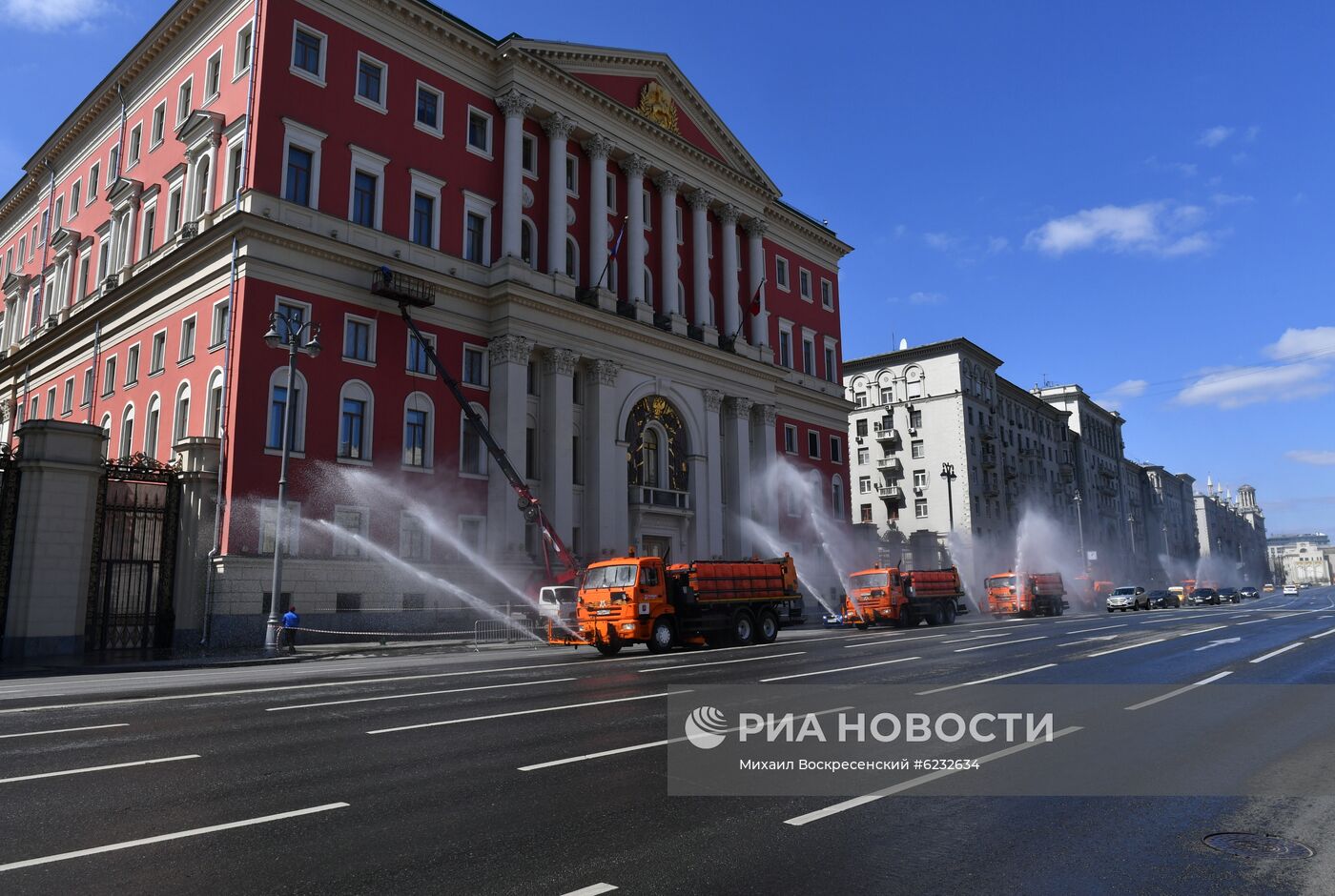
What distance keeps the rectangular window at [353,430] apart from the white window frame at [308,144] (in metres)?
7.71

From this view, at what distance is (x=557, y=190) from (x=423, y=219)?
7027 mm

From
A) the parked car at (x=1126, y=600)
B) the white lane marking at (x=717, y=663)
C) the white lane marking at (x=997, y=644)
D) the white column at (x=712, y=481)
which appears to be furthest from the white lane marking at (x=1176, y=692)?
the parked car at (x=1126, y=600)

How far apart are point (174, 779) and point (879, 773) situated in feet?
22.4

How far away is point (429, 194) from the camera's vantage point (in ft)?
122

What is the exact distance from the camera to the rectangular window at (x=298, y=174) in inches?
1287

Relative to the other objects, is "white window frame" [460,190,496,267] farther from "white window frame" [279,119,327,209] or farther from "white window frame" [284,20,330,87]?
"white window frame" [284,20,330,87]

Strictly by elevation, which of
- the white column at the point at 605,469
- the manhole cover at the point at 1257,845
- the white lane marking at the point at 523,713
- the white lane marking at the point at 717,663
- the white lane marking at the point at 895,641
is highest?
the white column at the point at 605,469

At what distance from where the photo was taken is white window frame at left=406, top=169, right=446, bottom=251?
36.2m

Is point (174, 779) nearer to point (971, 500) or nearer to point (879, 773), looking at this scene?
point (879, 773)

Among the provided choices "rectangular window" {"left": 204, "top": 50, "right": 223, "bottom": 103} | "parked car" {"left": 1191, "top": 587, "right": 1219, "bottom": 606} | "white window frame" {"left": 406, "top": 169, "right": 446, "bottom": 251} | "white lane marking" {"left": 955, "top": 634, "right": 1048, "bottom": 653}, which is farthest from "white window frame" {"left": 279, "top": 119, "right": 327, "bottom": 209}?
"parked car" {"left": 1191, "top": 587, "right": 1219, "bottom": 606}

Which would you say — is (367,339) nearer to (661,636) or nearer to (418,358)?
(418,358)

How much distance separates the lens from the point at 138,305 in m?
37.3

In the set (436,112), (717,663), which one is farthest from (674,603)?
(436,112)

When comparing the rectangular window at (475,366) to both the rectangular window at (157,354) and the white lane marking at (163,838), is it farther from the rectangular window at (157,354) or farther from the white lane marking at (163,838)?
the white lane marking at (163,838)
